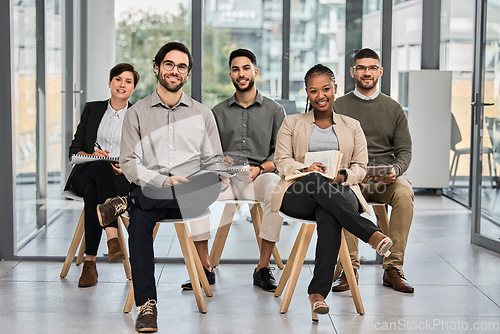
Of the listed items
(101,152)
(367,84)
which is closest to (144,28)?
(101,152)

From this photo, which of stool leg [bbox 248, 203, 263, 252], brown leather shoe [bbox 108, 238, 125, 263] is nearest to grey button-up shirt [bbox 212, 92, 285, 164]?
stool leg [bbox 248, 203, 263, 252]

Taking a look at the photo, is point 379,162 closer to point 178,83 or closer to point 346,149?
point 346,149

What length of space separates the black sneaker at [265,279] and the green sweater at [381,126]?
92 cm

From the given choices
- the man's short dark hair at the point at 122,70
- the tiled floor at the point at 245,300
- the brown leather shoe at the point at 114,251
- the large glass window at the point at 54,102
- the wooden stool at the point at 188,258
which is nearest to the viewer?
the tiled floor at the point at 245,300

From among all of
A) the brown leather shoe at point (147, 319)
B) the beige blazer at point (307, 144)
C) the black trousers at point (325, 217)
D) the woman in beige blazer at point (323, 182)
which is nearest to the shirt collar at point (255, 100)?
the woman in beige blazer at point (323, 182)

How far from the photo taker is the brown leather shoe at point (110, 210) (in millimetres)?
3535

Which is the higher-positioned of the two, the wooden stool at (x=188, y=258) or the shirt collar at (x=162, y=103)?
the shirt collar at (x=162, y=103)

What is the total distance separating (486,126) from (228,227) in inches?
87.0

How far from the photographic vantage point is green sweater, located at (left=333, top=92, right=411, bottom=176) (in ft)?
14.4

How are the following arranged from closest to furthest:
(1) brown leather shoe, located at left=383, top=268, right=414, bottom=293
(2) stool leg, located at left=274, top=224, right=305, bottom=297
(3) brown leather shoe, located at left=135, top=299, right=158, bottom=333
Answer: (3) brown leather shoe, located at left=135, top=299, right=158, bottom=333 → (2) stool leg, located at left=274, top=224, right=305, bottom=297 → (1) brown leather shoe, located at left=383, top=268, right=414, bottom=293

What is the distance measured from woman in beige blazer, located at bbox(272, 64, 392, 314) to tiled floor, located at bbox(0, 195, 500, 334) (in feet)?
1.05

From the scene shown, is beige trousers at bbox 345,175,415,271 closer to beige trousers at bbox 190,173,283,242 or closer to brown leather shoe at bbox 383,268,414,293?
brown leather shoe at bbox 383,268,414,293

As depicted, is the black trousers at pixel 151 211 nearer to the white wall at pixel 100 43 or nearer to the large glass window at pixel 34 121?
the white wall at pixel 100 43

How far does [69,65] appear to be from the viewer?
4988 mm
